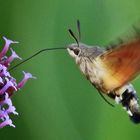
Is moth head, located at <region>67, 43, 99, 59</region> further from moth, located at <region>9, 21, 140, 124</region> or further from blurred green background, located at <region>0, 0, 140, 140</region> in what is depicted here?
blurred green background, located at <region>0, 0, 140, 140</region>

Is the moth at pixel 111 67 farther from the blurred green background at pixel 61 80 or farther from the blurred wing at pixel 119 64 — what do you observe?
the blurred green background at pixel 61 80

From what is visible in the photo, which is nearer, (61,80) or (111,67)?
(111,67)

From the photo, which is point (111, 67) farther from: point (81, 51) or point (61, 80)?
point (61, 80)

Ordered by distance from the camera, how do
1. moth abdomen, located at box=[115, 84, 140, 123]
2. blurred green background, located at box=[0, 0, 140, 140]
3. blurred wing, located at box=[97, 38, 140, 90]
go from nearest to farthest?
blurred wing, located at box=[97, 38, 140, 90], moth abdomen, located at box=[115, 84, 140, 123], blurred green background, located at box=[0, 0, 140, 140]

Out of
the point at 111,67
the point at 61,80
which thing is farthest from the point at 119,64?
the point at 61,80

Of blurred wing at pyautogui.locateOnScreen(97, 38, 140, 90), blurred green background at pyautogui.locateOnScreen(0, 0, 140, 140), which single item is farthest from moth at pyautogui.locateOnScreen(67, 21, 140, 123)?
blurred green background at pyautogui.locateOnScreen(0, 0, 140, 140)

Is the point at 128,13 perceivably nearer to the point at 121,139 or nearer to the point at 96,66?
the point at 121,139
